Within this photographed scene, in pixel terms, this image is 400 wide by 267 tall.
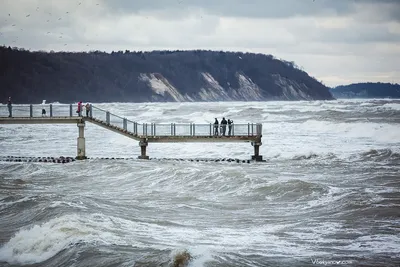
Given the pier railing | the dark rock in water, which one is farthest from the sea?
the pier railing

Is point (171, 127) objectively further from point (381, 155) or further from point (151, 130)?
point (381, 155)

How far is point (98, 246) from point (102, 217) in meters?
3.95


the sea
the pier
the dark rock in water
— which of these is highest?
the pier

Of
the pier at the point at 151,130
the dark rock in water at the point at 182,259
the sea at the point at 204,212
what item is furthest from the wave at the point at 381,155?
the dark rock in water at the point at 182,259

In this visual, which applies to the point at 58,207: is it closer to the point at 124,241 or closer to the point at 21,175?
the point at 124,241

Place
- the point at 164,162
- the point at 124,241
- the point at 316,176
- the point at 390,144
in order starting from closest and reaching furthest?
the point at 124,241, the point at 316,176, the point at 164,162, the point at 390,144

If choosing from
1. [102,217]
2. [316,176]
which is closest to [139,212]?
[102,217]

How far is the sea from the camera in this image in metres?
18.0

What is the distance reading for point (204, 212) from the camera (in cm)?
2461

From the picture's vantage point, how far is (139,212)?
24453mm

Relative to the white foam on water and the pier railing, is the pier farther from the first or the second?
the white foam on water

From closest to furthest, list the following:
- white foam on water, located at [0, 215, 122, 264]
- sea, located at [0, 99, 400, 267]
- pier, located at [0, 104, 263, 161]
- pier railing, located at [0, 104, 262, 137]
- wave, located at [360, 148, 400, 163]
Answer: sea, located at [0, 99, 400, 267]
white foam on water, located at [0, 215, 122, 264]
wave, located at [360, 148, 400, 163]
pier, located at [0, 104, 263, 161]
pier railing, located at [0, 104, 262, 137]

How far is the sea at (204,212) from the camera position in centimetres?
1805

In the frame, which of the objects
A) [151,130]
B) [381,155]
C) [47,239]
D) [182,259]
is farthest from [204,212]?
[381,155]
